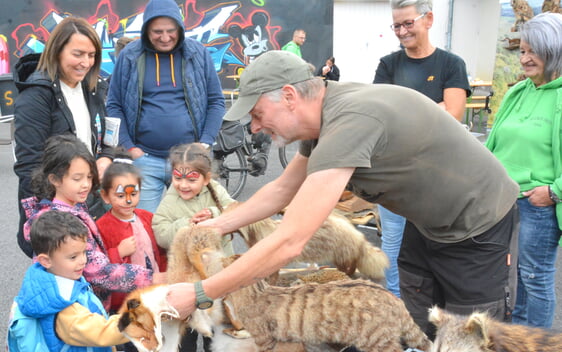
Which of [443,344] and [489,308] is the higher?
[443,344]

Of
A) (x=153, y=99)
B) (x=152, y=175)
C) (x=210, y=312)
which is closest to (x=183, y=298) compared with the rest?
(x=210, y=312)

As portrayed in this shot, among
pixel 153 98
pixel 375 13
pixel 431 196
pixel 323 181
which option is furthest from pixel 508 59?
pixel 375 13

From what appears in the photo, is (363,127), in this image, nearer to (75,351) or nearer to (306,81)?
(306,81)

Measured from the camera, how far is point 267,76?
1.83 meters

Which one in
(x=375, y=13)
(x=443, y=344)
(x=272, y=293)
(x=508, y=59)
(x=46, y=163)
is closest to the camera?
(x=443, y=344)

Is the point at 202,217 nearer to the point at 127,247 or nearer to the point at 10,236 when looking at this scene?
the point at 127,247

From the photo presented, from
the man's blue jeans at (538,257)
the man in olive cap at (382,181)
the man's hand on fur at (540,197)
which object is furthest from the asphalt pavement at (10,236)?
the man in olive cap at (382,181)

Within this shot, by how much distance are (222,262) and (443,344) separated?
0.93m

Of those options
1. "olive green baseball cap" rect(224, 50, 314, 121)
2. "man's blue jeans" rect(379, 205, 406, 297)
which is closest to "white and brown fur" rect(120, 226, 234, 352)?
"olive green baseball cap" rect(224, 50, 314, 121)

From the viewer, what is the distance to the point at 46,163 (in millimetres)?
2502

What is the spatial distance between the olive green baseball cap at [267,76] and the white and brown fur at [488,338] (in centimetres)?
98

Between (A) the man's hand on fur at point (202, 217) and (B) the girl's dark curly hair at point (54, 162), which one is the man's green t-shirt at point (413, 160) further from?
(B) the girl's dark curly hair at point (54, 162)

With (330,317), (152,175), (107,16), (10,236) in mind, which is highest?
(107,16)

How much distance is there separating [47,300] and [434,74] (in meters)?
2.55
